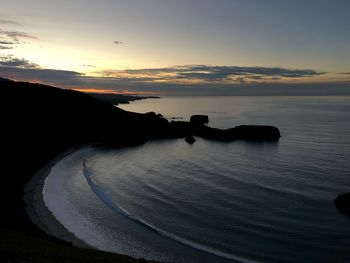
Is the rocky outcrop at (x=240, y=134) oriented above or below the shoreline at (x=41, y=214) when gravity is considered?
above

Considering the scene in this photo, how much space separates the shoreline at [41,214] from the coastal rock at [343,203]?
2890cm

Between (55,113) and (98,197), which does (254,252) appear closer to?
(98,197)

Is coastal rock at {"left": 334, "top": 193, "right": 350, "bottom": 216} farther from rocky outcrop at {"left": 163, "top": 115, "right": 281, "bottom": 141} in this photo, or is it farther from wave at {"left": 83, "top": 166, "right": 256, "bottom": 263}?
rocky outcrop at {"left": 163, "top": 115, "right": 281, "bottom": 141}

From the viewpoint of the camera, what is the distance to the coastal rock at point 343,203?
1674 inches

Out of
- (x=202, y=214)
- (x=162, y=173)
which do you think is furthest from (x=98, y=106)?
(x=202, y=214)

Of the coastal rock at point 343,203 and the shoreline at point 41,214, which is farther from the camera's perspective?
the coastal rock at point 343,203

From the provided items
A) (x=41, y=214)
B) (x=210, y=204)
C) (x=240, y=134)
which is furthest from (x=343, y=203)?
(x=240, y=134)

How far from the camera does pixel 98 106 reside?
5792 inches

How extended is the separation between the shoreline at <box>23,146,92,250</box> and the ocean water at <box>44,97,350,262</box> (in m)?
1.03

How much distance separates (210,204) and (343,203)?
52.3 feet

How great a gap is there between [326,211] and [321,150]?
47.8 m

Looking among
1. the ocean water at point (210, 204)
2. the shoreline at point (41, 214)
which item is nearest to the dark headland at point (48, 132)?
the shoreline at point (41, 214)

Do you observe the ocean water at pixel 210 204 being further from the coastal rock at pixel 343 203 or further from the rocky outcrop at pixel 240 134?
the rocky outcrop at pixel 240 134

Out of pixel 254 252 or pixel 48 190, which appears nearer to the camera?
pixel 254 252
